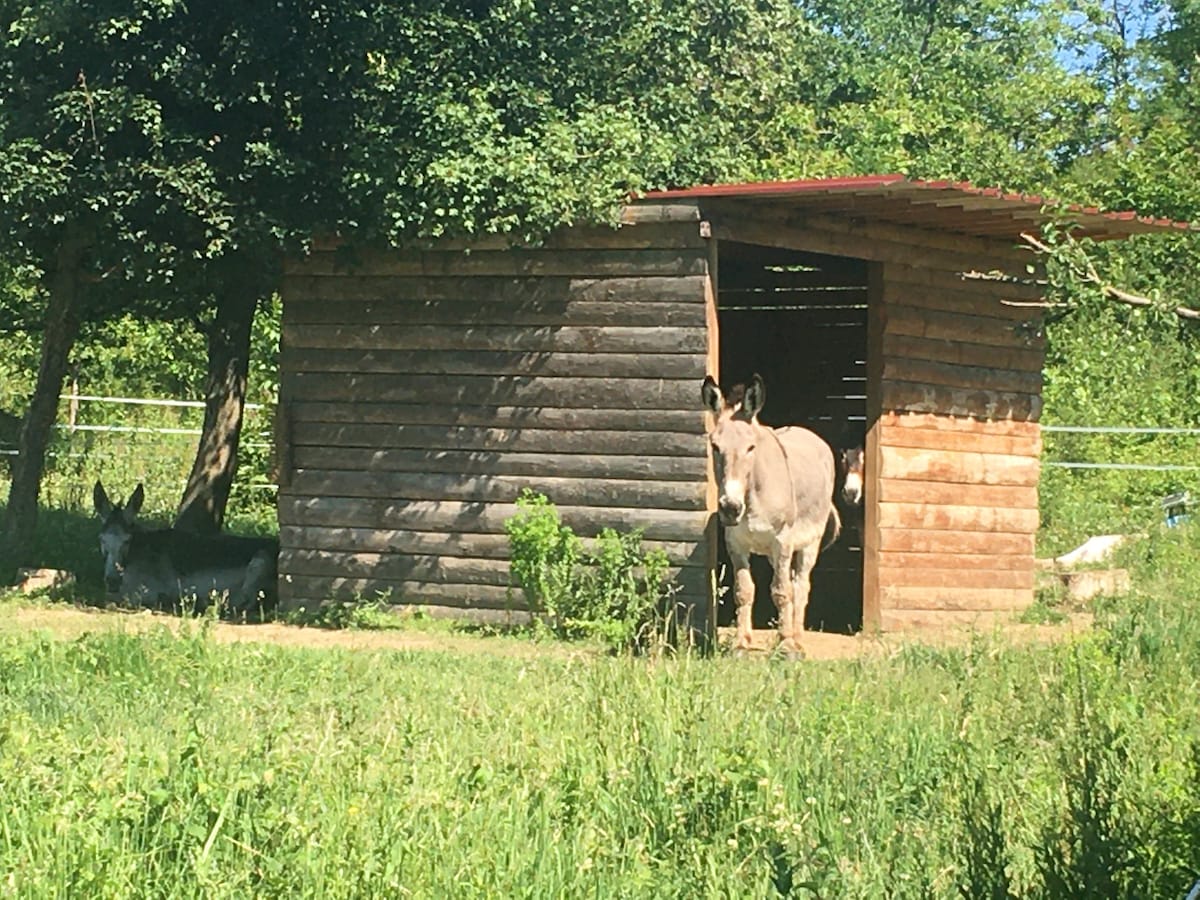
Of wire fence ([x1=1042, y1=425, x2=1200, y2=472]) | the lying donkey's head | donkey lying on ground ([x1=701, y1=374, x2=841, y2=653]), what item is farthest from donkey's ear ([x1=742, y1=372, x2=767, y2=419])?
wire fence ([x1=1042, y1=425, x2=1200, y2=472])

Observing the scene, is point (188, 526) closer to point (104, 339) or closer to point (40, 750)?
point (104, 339)

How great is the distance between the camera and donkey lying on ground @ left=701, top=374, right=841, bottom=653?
45.2 feet

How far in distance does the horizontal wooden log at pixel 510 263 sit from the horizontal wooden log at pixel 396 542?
2.30m

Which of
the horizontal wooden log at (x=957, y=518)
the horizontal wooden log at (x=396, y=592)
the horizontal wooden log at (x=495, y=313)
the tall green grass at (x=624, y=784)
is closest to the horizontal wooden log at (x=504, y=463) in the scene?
the horizontal wooden log at (x=396, y=592)

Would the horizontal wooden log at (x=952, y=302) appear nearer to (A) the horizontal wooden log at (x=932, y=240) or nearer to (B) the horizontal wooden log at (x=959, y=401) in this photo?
(A) the horizontal wooden log at (x=932, y=240)

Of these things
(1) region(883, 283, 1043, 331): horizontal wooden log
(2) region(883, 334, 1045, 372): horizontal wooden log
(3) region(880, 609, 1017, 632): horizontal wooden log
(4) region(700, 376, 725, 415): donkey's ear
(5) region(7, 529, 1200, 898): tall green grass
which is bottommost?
(5) region(7, 529, 1200, 898): tall green grass

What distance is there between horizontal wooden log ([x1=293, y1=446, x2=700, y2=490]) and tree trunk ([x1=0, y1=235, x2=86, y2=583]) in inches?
113

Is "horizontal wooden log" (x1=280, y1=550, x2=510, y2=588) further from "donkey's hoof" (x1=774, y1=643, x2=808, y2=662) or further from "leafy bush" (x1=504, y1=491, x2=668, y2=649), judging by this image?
"donkey's hoof" (x1=774, y1=643, x2=808, y2=662)

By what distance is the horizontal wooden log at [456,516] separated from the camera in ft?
50.0

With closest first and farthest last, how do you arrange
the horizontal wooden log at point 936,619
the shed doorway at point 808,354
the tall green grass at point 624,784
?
the tall green grass at point 624,784 → the horizontal wooden log at point 936,619 → the shed doorway at point 808,354

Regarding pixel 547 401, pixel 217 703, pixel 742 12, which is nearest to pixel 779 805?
pixel 217 703

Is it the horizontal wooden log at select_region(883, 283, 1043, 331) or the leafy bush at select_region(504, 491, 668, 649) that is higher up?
the horizontal wooden log at select_region(883, 283, 1043, 331)

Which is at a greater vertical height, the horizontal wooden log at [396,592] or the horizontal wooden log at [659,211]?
the horizontal wooden log at [659,211]

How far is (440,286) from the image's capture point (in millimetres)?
16359
